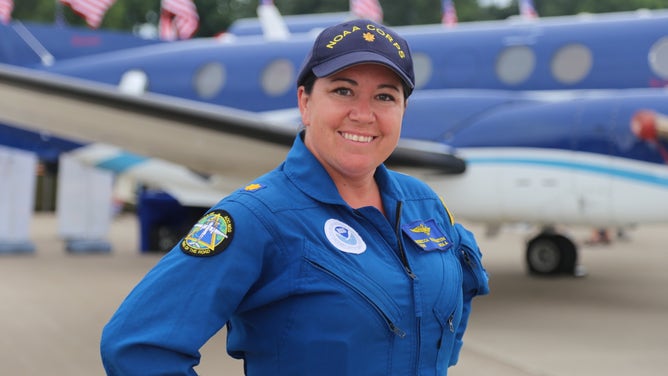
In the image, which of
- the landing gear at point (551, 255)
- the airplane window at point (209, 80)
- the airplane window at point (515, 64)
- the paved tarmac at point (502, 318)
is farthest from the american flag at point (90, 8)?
the landing gear at point (551, 255)

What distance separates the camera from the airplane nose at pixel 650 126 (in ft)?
21.2

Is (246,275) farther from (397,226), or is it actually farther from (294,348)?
(397,226)

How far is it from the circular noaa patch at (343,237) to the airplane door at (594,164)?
5.62 meters

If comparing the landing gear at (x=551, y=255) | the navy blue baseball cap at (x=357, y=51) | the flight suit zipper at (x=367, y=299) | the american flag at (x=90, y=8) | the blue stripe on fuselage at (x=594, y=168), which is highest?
the american flag at (x=90, y=8)

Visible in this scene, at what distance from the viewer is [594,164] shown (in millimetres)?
6742

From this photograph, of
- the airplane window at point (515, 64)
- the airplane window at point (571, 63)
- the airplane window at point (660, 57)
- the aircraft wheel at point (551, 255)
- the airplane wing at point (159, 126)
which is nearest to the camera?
the airplane wing at point (159, 126)

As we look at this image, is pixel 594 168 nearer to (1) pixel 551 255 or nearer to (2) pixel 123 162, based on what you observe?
(1) pixel 551 255

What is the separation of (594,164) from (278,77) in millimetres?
4082

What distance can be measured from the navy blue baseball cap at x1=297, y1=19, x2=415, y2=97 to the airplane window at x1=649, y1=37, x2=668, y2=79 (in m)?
6.93

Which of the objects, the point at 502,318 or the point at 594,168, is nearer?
the point at 594,168

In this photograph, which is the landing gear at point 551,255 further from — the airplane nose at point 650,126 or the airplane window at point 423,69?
the airplane nose at point 650,126

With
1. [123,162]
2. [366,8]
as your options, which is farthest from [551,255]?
[366,8]

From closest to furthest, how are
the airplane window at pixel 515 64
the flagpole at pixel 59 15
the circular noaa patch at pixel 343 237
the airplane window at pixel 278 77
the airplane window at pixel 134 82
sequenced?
the circular noaa patch at pixel 343 237
the airplane window at pixel 515 64
the airplane window at pixel 278 77
the airplane window at pixel 134 82
the flagpole at pixel 59 15

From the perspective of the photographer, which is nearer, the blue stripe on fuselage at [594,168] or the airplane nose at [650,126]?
the airplane nose at [650,126]
